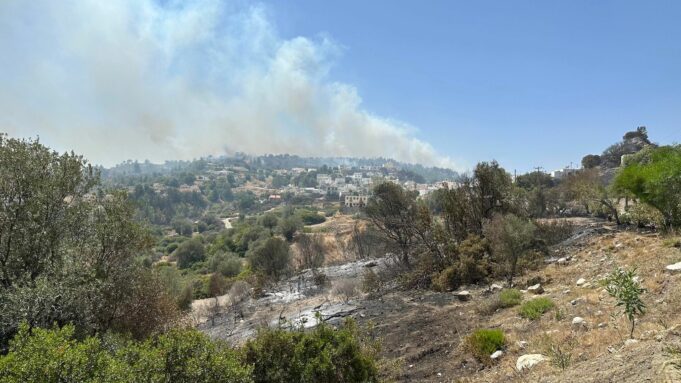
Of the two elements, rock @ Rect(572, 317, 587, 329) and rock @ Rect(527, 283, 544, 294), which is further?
rock @ Rect(527, 283, 544, 294)

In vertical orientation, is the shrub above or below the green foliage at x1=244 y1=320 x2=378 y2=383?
below

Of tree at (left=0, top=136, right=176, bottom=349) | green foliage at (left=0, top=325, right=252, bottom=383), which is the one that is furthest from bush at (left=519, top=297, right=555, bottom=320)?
Answer: tree at (left=0, top=136, right=176, bottom=349)

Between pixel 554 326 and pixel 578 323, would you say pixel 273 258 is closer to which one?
pixel 554 326

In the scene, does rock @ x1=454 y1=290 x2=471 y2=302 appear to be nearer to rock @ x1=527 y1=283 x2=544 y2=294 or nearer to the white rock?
rock @ x1=527 y1=283 x2=544 y2=294

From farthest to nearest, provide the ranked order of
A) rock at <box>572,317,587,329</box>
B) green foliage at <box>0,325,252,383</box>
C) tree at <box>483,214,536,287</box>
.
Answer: tree at <box>483,214,536,287</box>, rock at <box>572,317,587,329</box>, green foliage at <box>0,325,252,383</box>

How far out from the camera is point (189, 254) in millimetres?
72562

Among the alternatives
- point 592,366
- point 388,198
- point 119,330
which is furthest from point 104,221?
point 388,198

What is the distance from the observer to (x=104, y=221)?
1267 cm

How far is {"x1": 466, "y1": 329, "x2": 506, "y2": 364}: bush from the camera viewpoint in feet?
32.3

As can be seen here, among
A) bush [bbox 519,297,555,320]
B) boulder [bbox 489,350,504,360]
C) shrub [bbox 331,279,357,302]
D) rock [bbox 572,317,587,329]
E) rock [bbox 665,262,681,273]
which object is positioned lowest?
shrub [bbox 331,279,357,302]

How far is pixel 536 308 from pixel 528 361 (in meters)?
4.15

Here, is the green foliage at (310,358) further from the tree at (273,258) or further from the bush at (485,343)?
the tree at (273,258)

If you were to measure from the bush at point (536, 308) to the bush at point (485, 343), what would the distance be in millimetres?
1978

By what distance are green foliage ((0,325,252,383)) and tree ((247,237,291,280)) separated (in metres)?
38.6
